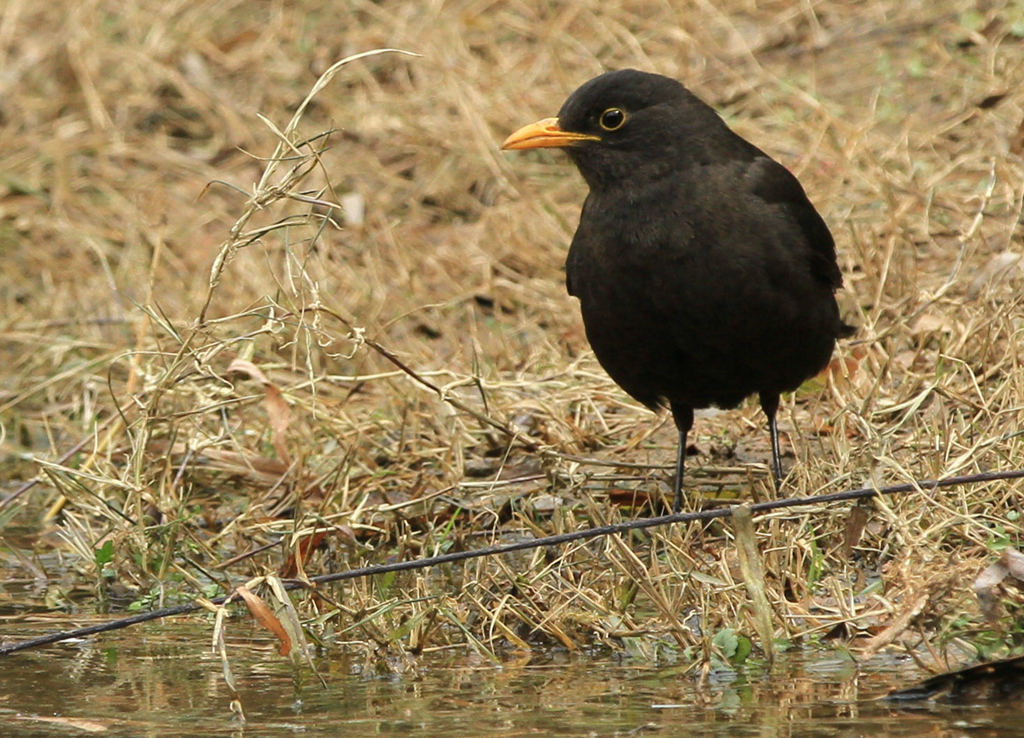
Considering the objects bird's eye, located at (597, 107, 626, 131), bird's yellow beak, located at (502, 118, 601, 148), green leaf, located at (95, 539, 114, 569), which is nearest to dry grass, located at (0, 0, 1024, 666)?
green leaf, located at (95, 539, 114, 569)

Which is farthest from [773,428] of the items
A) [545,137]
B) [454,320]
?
[454,320]

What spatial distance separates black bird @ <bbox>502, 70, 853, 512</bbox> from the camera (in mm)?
4629

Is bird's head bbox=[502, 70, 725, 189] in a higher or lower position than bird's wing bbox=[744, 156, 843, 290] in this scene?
higher

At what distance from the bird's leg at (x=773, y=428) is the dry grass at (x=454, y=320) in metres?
0.13

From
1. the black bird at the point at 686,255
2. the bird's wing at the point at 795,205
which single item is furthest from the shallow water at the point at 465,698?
the bird's wing at the point at 795,205

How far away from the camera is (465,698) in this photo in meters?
3.52

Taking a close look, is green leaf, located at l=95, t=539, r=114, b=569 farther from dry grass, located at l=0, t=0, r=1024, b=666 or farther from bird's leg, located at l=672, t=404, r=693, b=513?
bird's leg, located at l=672, t=404, r=693, b=513

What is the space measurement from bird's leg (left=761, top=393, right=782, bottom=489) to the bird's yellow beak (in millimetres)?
991

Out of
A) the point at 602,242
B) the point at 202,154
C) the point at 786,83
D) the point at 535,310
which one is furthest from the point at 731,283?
the point at 202,154

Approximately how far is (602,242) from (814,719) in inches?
75.5

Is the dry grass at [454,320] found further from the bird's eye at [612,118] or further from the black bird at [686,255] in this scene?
the bird's eye at [612,118]

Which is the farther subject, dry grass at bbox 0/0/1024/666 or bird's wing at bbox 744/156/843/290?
bird's wing at bbox 744/156/843/290

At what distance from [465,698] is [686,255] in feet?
5.27

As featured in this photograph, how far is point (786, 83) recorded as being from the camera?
8398 mm
